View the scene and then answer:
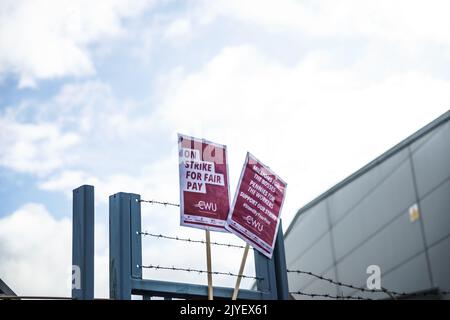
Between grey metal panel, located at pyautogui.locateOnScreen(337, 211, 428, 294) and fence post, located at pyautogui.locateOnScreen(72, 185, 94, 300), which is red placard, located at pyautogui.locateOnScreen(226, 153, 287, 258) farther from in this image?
grey metal panel, located at pyautogui.locateOnScreen(337, 211, 428, 294)

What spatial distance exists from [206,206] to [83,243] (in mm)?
2632

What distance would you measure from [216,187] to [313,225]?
67.6 feet

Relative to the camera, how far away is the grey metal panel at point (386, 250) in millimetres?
28125

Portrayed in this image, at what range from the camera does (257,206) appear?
1628cm

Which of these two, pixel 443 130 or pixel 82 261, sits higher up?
pixel 443 130

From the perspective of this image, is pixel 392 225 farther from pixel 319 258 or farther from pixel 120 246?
pixel 120 246

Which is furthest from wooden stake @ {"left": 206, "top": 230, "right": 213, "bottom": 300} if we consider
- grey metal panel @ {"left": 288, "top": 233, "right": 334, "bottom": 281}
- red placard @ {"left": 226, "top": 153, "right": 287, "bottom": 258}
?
grey metal panel @ {"left": 288, "top": 233, "right": 334, "bottom": 281}

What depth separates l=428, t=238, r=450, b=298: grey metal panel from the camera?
26078 millimetres

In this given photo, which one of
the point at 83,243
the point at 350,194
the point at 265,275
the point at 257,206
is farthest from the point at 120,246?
the point at 350,194

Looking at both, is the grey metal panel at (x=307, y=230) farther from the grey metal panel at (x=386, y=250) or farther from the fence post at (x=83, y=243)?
the fence post at (x=83, y=243)

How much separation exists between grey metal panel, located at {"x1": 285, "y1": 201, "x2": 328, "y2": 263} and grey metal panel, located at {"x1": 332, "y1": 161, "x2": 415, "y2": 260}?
4.49ft

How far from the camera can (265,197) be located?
16594 mm
